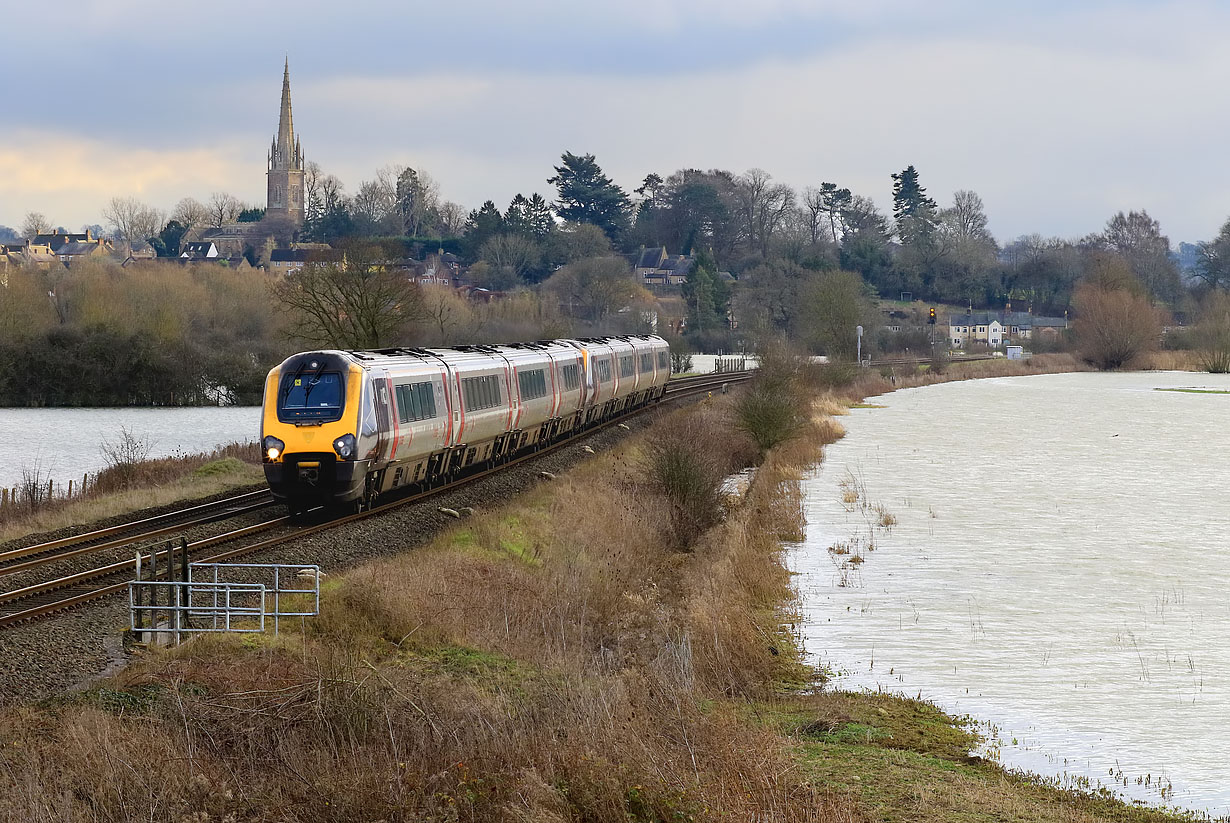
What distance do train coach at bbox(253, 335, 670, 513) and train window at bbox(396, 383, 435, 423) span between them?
0.03 meters

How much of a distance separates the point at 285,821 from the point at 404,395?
1685 cm

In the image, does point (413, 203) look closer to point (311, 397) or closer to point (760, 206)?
point (760, 206)

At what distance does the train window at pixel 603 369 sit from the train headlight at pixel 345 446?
2189 centimetres

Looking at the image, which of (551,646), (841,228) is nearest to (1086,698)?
(551,646)

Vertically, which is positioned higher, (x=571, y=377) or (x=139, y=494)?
(x=571, y=377)

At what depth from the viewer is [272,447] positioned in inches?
943

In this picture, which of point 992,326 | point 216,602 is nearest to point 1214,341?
point 992,326

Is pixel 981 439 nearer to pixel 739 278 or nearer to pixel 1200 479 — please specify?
pixel 1200 479

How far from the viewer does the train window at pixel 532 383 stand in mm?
35844

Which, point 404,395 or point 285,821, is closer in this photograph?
point 285,821

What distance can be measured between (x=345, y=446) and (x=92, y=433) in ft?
128

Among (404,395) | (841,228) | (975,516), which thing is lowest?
(975,516)

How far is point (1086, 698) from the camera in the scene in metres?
17.1

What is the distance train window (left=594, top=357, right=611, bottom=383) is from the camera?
45500 mm
